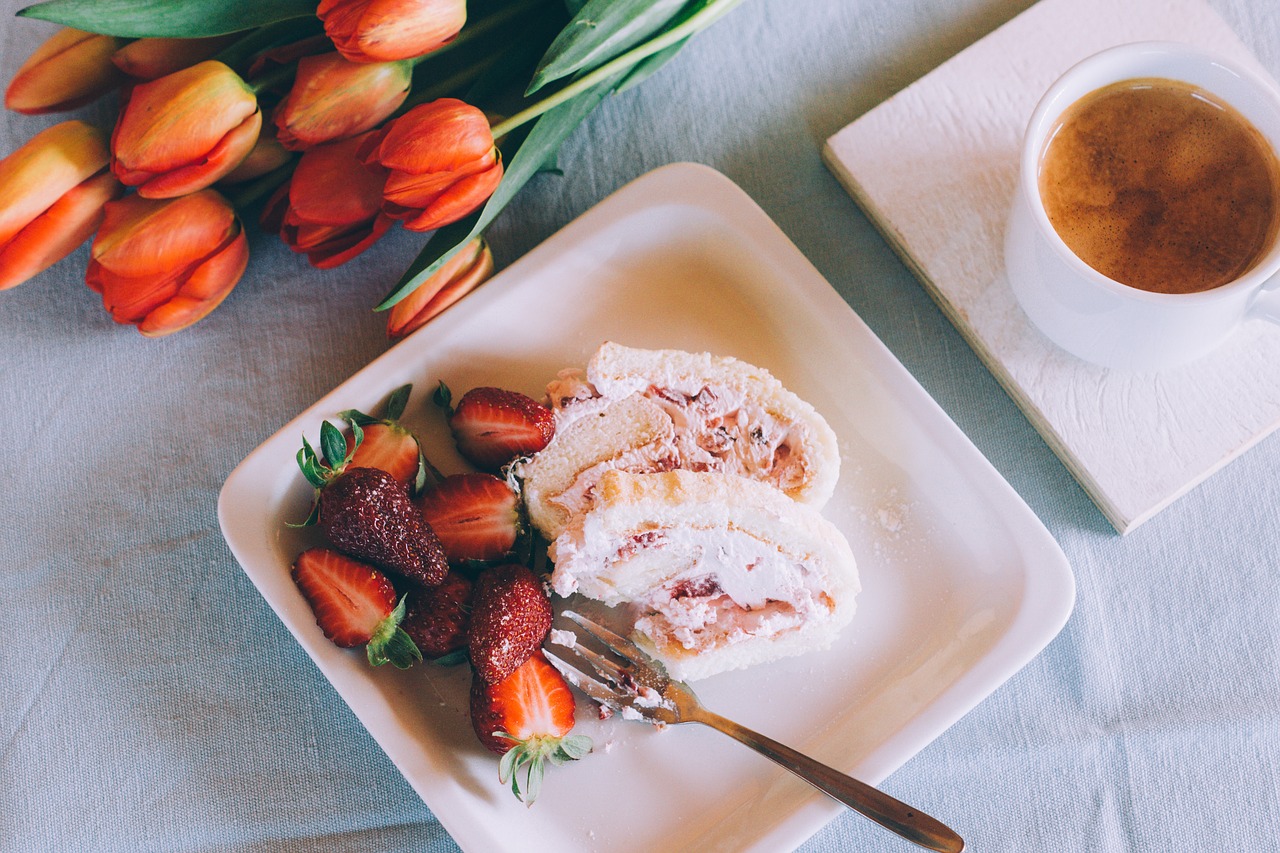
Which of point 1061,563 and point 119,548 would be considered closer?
point 1061,563

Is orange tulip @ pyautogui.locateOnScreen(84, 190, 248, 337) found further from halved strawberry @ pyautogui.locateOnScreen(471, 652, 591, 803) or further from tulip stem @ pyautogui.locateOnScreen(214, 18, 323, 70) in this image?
halved strawberry @ pyautogui.locateOnScreen(471, 652, 591, 803)

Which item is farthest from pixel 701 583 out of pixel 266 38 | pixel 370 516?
pixel 266 38

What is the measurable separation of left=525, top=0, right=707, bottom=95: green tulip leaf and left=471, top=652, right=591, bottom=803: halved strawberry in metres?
0.66

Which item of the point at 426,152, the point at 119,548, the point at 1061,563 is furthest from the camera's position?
the point at 119,548

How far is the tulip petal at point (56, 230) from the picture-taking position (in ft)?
4.21

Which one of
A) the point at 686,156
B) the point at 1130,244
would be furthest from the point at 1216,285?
the point at 686,156

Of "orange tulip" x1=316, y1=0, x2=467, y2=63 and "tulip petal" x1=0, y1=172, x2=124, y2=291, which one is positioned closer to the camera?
"orange tulip" x1=316, y1=0, x2=467, y2=63

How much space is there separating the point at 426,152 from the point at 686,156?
459mm

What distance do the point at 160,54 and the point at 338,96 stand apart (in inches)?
11.7

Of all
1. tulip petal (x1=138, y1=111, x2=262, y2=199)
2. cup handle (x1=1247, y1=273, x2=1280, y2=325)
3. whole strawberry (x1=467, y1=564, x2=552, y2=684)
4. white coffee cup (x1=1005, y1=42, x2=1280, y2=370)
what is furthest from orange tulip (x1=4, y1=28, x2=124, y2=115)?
cup handle (x1=1247, y1=273, x2=1280, y2=325)

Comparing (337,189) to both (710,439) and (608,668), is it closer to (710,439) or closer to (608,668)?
(710,439)

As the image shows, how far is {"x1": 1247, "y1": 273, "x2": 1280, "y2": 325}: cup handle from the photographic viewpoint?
45.4 inches

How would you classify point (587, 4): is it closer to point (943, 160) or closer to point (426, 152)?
point (426, 152)

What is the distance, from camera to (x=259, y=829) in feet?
4.36
